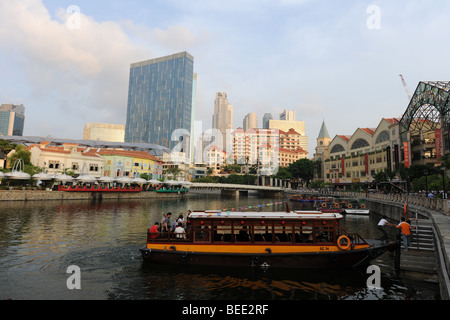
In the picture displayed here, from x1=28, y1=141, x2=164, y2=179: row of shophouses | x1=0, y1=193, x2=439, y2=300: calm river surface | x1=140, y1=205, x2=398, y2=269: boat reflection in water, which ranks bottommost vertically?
Answer: x1=0, y1=193, x2=439, y2=300: calm river surface

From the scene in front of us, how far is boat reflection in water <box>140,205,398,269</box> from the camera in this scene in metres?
14.3

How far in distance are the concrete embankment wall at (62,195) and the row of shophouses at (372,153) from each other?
189 ft

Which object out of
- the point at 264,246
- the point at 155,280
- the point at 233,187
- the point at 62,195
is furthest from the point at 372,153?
the point at 62,195

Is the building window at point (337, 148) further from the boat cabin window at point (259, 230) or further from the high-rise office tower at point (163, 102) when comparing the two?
the high-rise office tower at point (163, 102)

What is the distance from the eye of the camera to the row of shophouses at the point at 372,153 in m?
58.8

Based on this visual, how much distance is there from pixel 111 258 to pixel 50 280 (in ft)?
12.8

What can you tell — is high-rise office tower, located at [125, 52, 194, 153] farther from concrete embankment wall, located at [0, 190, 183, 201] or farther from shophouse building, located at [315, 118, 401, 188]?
shophouse building, located at [315, 118, 401, 188]

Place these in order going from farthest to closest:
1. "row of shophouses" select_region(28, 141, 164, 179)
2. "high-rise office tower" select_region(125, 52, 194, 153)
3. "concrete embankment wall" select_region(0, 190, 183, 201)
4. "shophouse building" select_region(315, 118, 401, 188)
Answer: "high-rise office tower" select_region(125, 52, 194, 153)
"row of shophouses" select_region(28, 141, 164, 179)
"shophouse building" select_region(315, 118, 401, 188)
"concrete embankment wall" select_region(0, 190, 183, 201)

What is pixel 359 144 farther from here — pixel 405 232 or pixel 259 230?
pixel 259 230

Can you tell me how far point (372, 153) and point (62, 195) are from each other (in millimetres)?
75944

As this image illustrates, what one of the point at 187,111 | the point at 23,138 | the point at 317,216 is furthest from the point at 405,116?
the point at 187,111

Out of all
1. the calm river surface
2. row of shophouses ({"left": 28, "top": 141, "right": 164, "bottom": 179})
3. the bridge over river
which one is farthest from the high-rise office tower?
the calm river surface

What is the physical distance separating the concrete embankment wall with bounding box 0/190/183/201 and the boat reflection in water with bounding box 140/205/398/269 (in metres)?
46.2
